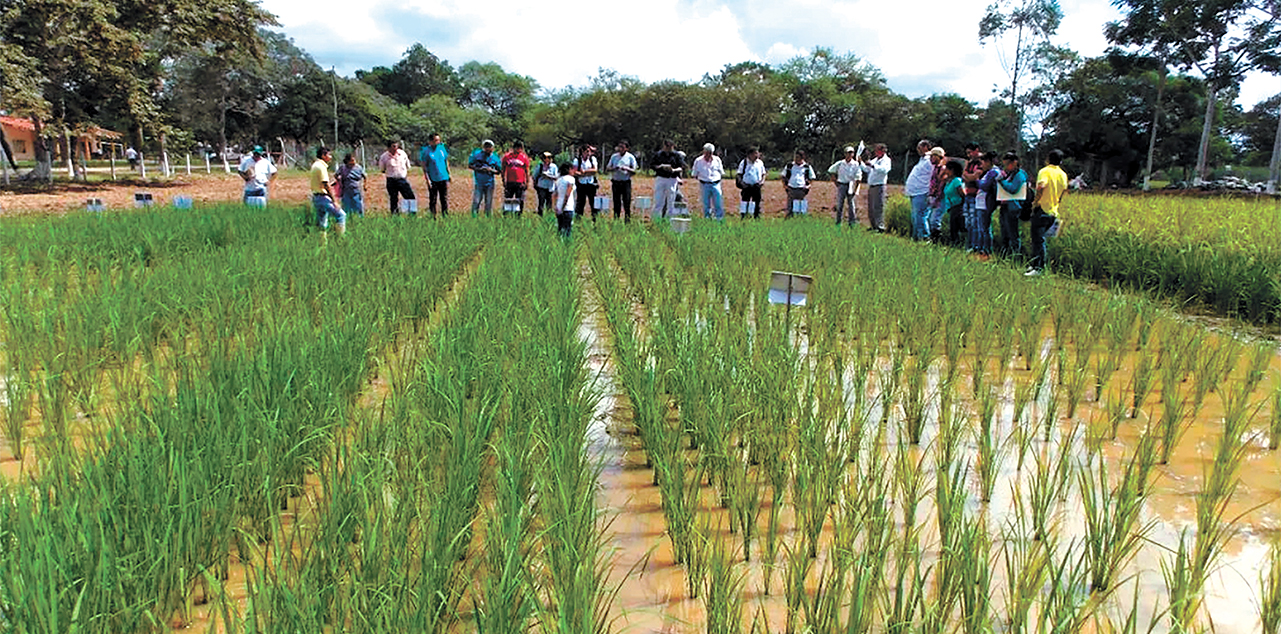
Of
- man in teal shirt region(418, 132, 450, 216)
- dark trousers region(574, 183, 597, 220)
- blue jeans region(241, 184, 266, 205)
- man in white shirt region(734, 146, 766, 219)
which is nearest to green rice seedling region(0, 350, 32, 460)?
man in teal shirt region(418, 132, 450, 216)

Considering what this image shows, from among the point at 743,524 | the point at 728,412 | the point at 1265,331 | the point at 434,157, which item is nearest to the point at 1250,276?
the point at 1265,331

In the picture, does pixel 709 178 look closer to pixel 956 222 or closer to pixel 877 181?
pixel 877 181

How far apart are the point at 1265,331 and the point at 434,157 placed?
7935 mm

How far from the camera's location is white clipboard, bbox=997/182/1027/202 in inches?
253

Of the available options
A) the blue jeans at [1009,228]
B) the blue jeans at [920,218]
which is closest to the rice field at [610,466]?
the blue jeans at [1009,228]

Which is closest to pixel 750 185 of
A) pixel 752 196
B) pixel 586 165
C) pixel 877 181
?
pixel 752 196

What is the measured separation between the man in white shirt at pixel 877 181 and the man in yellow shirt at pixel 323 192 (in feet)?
18.5

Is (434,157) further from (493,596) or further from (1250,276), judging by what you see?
(493,596)

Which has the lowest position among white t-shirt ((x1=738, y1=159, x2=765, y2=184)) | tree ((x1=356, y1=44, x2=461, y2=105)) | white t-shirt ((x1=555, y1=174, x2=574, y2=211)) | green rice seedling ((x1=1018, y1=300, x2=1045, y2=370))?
green rice seedling ((x1=1018, y1=300, x2=1045, y2=370))

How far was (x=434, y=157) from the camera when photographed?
912 centimetres

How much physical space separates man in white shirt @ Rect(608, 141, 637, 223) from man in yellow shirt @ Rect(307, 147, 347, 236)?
320 cm

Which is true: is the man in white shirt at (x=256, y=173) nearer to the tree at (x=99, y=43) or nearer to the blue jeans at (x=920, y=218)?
the blue jeans at (x=920, y=218)

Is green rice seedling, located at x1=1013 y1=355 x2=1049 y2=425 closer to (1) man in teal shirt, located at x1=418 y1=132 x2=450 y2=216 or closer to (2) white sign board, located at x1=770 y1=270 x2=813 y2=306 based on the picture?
(2) white sign board, located at x1=770 y1=270 x2=813 y2=306

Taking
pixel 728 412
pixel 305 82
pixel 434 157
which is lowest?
pixel 728 412
